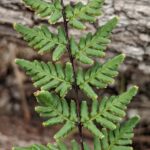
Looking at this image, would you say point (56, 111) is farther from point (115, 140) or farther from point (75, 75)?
point (115, 140)

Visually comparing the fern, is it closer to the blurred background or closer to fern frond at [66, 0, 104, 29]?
fern frond at [66, 0, 104, 29]

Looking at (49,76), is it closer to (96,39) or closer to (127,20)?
(96,39)

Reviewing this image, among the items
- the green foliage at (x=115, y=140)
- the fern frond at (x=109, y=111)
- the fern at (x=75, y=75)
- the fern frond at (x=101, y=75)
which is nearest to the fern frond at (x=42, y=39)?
the fern at (x=75, y=75)

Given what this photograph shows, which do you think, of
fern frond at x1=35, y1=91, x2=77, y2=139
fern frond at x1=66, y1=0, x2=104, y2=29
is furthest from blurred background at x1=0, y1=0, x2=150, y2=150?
fern frond at x1=35, y1=91, x2=77, y2=139

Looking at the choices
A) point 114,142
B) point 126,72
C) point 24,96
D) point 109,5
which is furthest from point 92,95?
point 24,96

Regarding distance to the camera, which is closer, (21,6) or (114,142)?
(114,142)

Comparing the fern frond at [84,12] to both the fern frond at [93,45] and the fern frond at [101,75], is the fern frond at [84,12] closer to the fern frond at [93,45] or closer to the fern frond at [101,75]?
the fern frond at [93,45]
